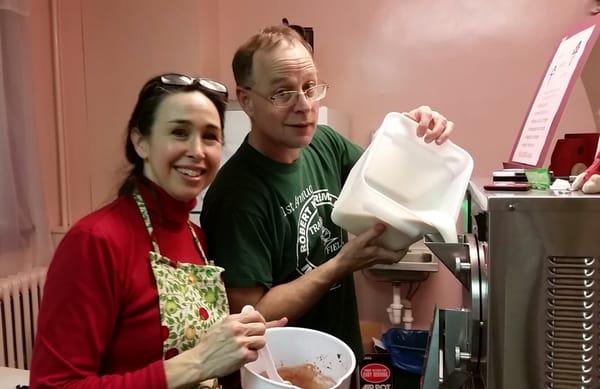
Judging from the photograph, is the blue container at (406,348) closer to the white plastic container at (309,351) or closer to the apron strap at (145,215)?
the white plastic container at (309,351)

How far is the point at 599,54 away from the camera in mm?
1140

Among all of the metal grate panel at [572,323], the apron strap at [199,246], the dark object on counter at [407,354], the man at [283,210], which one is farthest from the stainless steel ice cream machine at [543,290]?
the dark object on counter at [407,354]

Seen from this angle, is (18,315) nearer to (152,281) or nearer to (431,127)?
(152,281)

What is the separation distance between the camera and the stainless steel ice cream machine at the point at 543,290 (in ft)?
2.30

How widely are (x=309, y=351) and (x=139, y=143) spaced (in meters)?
0.52

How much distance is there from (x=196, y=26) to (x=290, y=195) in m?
1.59

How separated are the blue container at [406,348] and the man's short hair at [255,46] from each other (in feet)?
5.30

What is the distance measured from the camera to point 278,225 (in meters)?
1.15

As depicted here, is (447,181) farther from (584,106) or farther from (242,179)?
(584,106)

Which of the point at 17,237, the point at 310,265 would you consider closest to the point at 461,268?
the point at 310,265

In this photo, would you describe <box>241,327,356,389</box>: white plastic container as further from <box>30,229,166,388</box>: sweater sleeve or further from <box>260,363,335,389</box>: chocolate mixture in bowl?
<box>30,229,166,388</box>: sweater sleeve

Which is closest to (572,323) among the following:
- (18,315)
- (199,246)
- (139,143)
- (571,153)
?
(571,153)

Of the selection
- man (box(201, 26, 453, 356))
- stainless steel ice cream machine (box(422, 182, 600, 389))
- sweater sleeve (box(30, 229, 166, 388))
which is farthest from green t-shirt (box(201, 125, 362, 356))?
stainless steel ice cream machine (box(422, 182, 600, 389))

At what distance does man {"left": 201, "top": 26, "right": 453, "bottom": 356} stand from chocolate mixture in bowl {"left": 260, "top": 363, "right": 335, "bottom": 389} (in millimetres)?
156
